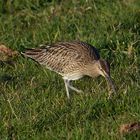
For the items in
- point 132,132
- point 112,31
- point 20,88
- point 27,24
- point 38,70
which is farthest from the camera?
point 27,24

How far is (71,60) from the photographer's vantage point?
10594 mm

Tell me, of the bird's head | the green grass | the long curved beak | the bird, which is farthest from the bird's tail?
the long curved beak

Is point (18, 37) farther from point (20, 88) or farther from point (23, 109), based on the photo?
point (23, 109)

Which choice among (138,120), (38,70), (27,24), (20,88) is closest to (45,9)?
(27,24)

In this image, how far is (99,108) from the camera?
8.95 metres

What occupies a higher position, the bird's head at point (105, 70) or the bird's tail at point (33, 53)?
the bird's head at point (105, 70)

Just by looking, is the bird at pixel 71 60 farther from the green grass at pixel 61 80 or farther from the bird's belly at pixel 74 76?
the green grass at pixel 61 80

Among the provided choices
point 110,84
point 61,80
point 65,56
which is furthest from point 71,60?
point 110,84

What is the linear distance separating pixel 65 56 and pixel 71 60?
0.13 meters

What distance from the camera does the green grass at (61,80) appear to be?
852 centimetres

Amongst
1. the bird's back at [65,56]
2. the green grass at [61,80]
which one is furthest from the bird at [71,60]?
the green grass at [61,80]

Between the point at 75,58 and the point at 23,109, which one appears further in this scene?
the point at 75,58

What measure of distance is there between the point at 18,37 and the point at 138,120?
4648mm

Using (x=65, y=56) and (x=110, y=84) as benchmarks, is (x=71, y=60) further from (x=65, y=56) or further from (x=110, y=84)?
(x=110, y=84)
